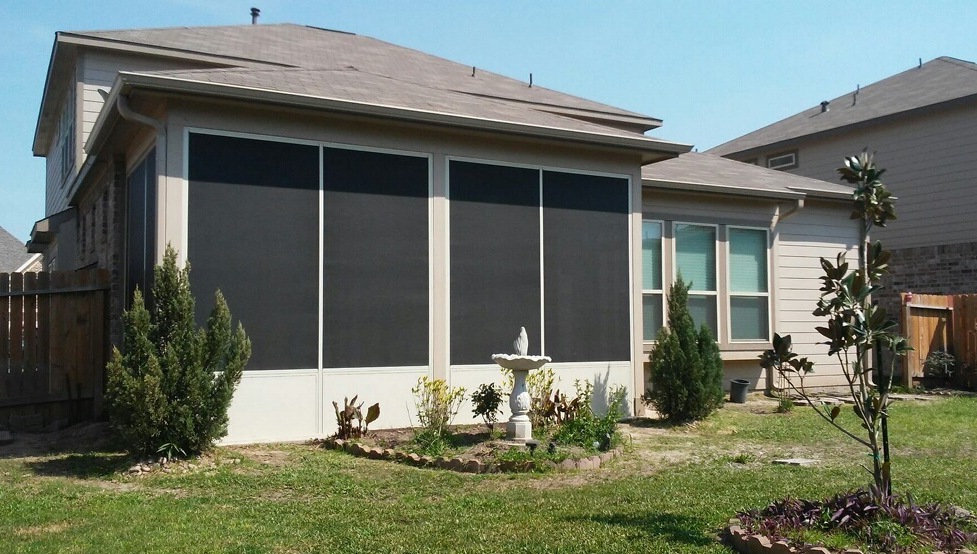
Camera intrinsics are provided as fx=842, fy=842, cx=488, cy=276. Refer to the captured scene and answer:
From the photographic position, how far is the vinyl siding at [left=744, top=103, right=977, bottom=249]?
18.5m

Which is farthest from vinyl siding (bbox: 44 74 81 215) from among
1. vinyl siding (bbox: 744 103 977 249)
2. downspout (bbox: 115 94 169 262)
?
vinyl siding (bbox: 744 103 977 249)

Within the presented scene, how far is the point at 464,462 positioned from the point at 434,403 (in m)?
1.48

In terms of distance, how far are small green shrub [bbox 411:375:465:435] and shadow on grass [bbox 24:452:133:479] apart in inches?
121

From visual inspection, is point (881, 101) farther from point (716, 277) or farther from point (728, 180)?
point (716, 277)

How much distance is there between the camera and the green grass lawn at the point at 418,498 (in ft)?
17.9

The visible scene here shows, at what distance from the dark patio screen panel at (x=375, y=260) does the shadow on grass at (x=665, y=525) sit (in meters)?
4.36

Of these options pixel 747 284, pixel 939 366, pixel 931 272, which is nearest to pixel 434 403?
pixel 747 284

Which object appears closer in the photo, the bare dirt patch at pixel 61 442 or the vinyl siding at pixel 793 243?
the bare dirt patch at pixel 61 442

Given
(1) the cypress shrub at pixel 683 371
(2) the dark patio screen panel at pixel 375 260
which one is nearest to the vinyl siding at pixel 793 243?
(1) the cypress shrub at pixel 683 371

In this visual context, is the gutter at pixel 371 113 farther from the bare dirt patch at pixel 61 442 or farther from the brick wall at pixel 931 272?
the brick wall at pixel 931 272

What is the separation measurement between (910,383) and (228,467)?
1263 centimetres

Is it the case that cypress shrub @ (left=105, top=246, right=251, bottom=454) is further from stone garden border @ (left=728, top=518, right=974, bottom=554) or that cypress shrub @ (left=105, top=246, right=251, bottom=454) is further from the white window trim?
the white window trim

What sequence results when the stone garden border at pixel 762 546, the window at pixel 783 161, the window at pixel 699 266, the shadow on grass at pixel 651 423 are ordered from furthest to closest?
1. the window at pixel 783 161
2. the window at pixel 699 266
3. the shadow on grass at pixel 651 423
4. the stone garden border at pixel 762 546

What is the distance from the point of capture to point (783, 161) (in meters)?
22.7
